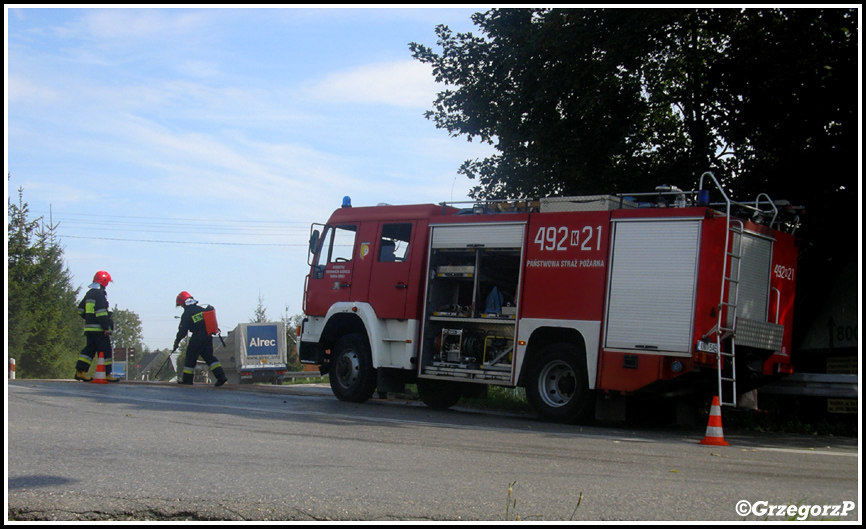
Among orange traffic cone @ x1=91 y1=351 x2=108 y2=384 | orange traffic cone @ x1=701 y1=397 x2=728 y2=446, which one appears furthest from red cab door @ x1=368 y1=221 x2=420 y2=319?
orange traffic cone @ x1=91 y1=351 x2=108 y2=384

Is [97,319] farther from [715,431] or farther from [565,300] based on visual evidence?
[715,431]

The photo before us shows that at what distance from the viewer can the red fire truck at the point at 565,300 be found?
10906 mm

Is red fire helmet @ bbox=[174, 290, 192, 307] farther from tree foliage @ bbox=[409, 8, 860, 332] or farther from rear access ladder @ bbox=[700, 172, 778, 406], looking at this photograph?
rear access ladder @ bbox=[700, 172, 778, 406]

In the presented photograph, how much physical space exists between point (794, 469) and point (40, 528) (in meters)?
5.66

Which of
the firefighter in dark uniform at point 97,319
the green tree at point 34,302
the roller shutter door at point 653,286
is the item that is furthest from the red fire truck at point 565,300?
the green tree at point 34,302

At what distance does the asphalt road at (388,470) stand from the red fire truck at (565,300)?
88cm

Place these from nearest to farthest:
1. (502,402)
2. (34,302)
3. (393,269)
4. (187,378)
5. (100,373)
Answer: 1. (393,269)
2. (502,402)
3. (100,373)
4. (187,378)
5. (34,302)

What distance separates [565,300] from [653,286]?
48.5 inches

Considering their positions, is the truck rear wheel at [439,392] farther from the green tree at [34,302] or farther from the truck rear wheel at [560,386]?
the green tree at [34,302]

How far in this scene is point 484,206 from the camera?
13.2m

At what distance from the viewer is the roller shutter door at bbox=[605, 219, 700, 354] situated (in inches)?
425

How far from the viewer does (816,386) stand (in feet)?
40.3

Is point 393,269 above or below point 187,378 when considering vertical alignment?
above

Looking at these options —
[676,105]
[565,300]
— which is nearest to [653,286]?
[565,300]
